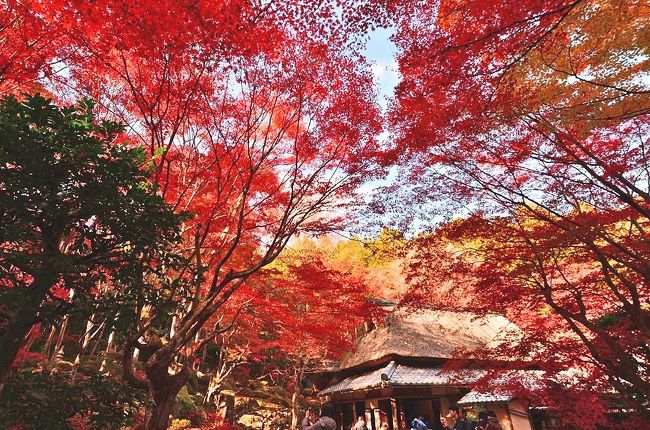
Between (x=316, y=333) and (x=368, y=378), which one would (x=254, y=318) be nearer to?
(x=316, y=333)

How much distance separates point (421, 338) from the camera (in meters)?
15.1

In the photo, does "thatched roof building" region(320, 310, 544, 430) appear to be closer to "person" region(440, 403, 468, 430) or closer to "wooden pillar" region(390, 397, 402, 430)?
"wooden pillar" region(390, 397, 402, 430)

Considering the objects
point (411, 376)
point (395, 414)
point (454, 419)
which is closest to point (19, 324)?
point (411, 376)

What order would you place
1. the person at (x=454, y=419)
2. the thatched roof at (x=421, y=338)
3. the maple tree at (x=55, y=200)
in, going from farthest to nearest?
the thatched roof at (x=421, y=338) → the person at (x=454, y=419) → the maple tree at (x=55, y=200)

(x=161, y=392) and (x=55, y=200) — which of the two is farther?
(x=161, y=392)

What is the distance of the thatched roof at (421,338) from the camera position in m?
14.1

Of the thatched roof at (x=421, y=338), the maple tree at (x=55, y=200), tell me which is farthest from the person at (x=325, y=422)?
the thatched roof at (x=421, y=338)

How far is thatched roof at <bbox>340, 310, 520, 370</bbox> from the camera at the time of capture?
14.1 meters

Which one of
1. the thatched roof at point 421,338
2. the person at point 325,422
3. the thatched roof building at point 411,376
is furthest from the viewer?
the thatched roof at point 421,338

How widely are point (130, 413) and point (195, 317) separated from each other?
1.78 metres

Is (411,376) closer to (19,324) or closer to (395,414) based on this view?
(395,414)

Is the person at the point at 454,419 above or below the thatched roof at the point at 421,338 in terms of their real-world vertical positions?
below

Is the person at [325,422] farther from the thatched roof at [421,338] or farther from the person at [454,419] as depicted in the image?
the thatched roof at [421,338]

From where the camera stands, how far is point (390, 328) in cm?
1550
